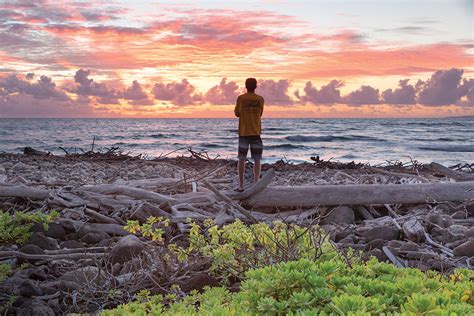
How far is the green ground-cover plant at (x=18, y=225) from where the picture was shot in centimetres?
663

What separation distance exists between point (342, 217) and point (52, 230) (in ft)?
14.0

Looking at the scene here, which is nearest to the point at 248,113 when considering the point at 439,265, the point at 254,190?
the point at 254,190

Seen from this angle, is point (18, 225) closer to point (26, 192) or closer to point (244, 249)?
point (26, 192)

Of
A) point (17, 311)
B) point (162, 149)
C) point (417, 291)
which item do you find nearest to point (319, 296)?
point (417, 291)

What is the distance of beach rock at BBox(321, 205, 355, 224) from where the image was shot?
822 centimetres

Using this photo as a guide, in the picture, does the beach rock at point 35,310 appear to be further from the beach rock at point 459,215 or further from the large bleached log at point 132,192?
the beach rock at point 459,215

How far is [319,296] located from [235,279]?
281cm

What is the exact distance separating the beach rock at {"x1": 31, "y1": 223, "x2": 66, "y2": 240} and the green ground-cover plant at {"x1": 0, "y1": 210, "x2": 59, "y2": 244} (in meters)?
0.06

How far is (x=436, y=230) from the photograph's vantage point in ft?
24.4

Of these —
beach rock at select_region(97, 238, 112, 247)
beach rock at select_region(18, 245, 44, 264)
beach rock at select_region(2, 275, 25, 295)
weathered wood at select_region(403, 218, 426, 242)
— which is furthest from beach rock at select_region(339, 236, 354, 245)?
beach rock at select_region(2, 275, 25, 295)

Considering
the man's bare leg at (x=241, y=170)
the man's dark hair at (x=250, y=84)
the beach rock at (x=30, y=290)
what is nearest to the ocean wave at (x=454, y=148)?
the man's dark hair at (x=250, y=84)

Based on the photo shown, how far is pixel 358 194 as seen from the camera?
27.8ft

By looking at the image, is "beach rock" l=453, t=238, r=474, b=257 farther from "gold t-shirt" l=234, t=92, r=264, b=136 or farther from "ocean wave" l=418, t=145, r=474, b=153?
"ocean wave" l=418, t=145, r=474, b=153

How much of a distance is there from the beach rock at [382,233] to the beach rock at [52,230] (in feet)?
13.3
